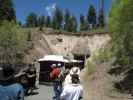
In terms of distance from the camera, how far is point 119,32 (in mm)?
28969

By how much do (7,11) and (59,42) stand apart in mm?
11023

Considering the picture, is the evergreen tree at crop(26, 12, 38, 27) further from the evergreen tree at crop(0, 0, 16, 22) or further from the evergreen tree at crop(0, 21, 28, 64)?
the evergreen tree at crop(0, 21, 28, 64)

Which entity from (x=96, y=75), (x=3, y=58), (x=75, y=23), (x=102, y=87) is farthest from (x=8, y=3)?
(x=102, y=87)

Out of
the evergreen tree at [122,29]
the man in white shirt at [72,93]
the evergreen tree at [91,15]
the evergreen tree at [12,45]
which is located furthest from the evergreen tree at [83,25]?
the man in white shirt at [72,93]

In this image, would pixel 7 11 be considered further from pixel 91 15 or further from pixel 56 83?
pixel 56 83

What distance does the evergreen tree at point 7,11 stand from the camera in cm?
6554

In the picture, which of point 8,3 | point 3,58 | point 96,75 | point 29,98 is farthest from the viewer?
point 8,3

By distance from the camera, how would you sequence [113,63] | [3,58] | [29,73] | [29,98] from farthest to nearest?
[3,58], [113,63], [29,73], [29,98]

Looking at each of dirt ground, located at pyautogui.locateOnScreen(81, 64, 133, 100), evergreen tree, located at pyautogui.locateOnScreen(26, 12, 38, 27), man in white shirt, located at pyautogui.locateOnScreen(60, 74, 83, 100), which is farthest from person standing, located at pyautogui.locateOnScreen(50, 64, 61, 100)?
evergreen tree, located at pyautogui.locateOnScreen(26, 12, 38, 27)

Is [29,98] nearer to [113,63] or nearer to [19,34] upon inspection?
[113,63]

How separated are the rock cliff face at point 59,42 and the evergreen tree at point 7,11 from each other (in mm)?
7541

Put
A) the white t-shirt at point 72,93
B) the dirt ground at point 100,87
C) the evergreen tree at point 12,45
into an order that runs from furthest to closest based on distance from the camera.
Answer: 1. the evergreen tree at point 12,45
2. the dirt ground at point 100,87
3. the white t-shirt at point 72,93

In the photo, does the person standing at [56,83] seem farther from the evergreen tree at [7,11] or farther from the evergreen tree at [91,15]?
the evergreen tree at [91,15]

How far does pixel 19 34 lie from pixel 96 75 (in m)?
22.6
